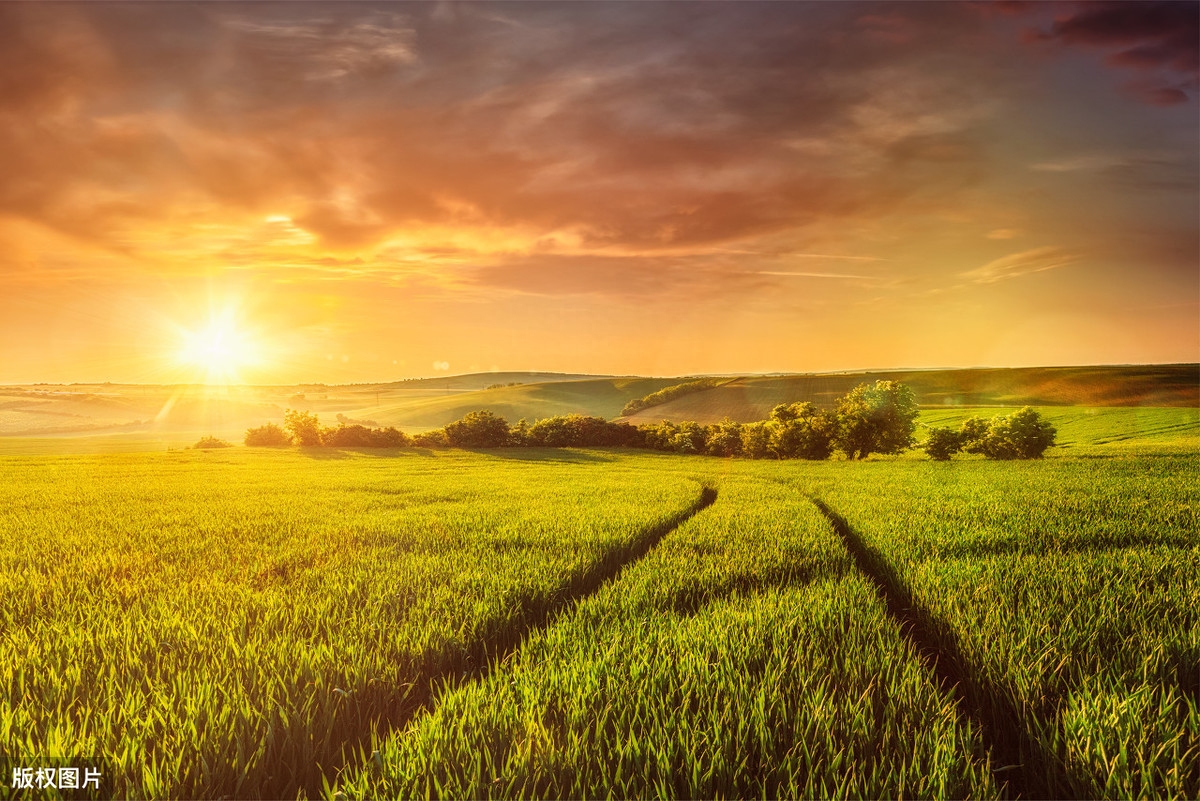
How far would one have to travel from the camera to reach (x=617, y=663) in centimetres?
363

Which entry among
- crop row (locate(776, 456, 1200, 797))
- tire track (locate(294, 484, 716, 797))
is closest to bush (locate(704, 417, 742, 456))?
crop row (locate(776, 456, 1200, 797))

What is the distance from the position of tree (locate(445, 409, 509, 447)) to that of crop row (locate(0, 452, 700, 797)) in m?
49.0

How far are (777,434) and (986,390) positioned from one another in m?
70.6

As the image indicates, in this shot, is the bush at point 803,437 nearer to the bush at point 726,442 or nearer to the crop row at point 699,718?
the bush at point 726,442

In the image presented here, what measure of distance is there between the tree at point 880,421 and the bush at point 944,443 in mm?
2091

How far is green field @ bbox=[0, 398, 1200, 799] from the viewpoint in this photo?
2496mm

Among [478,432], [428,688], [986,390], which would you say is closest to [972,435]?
[478,432]

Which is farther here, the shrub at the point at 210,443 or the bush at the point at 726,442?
the shrub at the point at 210,443

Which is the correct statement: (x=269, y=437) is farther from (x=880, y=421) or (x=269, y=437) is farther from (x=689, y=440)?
(x=880, y=421)

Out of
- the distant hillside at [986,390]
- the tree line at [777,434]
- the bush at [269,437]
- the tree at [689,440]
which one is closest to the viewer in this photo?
the tree line at [777,434]

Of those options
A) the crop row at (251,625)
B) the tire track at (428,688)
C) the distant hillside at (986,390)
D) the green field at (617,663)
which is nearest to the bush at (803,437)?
the distant hillside at (986,390)

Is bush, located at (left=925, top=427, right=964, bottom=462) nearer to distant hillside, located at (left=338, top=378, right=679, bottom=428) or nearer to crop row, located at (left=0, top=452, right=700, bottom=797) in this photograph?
crop row, located at (left=0, top=452, right=700, bottom=797)

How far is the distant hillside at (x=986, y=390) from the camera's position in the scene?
79.1 metres

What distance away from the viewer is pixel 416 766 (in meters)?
2.45
